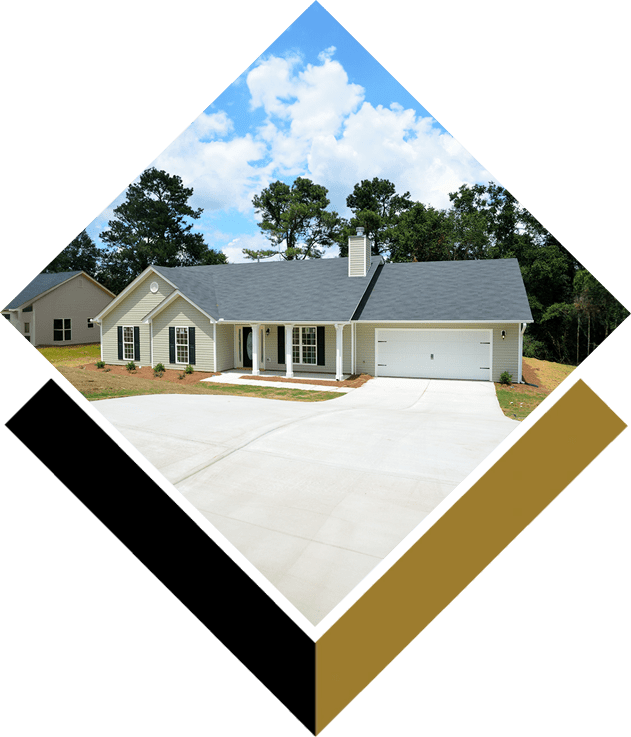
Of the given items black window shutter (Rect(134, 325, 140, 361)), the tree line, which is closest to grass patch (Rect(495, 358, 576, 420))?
the tree line

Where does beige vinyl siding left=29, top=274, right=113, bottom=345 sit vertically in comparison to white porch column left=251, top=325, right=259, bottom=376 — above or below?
above

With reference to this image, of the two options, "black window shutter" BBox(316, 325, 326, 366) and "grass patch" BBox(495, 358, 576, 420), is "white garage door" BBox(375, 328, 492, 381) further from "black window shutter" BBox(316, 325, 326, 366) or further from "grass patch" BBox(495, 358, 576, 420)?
"black window shutter" BBox(316, 325, 326, 366)

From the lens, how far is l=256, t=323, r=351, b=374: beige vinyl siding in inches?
304

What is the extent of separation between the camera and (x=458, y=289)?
21.5 feet

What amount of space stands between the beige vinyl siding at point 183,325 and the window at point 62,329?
1.09 m

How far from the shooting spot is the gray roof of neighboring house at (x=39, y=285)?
Result: 19.1 feet

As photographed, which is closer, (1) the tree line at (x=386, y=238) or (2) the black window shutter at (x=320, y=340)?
(1) the tree line at (x=386, y=238)

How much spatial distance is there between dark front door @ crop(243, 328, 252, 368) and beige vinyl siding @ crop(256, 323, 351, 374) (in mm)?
374

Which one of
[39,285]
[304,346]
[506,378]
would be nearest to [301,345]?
[304,346]

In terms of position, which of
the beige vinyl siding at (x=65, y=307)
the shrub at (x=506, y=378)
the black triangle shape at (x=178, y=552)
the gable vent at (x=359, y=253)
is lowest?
the black triangle shape at (x=178, y=552)

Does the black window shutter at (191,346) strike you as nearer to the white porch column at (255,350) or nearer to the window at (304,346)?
the white porch column at (255,350)

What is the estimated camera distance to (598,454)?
580 cm

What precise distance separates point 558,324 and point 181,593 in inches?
213

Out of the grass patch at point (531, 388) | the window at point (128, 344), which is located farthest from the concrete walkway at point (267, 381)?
the grass patch at point (531, 388)
